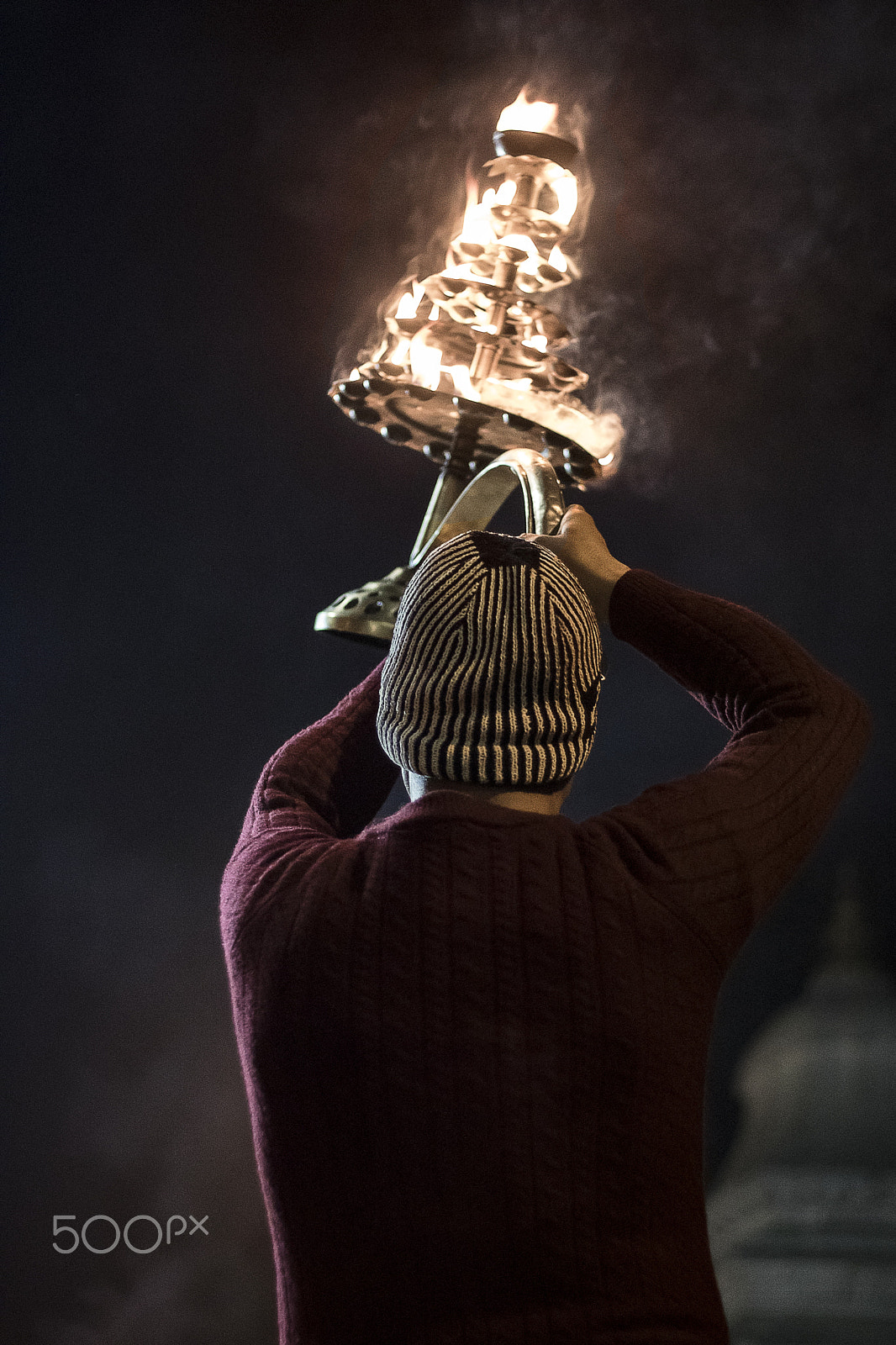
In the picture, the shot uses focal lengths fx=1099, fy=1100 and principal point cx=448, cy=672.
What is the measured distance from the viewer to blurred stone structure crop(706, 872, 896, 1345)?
5.87ft

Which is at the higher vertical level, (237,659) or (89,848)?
(237,659)

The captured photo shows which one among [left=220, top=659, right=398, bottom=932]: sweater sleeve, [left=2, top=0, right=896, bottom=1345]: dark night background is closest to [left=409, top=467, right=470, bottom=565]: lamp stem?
[left=220, top=659, right=398, bottom=932]: sweater sleeve

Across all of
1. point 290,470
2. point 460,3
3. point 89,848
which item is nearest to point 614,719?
point 290,470

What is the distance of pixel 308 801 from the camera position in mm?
969

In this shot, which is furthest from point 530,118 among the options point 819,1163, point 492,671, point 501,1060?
point 819,1163

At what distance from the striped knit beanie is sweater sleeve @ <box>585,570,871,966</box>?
0.08m

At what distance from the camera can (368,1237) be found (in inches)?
28.8

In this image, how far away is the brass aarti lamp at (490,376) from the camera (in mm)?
1090

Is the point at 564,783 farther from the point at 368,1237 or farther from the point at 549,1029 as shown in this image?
the point at 368,1237

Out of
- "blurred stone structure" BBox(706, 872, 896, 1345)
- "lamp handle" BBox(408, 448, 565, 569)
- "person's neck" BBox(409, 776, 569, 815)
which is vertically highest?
"lamp handle" BBox(408, 448, 565, 569)

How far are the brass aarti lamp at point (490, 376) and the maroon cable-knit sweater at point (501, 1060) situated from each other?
41 cm

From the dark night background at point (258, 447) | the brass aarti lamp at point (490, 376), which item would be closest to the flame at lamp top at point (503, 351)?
the brass aarti lamp at point (490, 376)

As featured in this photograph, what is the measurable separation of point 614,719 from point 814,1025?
61cm

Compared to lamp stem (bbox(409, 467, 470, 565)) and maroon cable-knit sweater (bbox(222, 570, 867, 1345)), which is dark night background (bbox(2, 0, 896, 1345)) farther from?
maroon cable-knit sweater (bbox(222, 570, 867, 1345))
